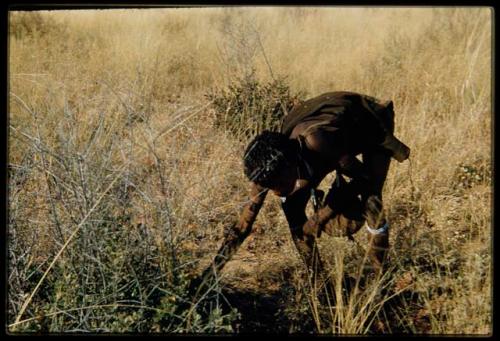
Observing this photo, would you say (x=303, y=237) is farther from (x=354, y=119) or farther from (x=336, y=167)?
(x=354, y=119)

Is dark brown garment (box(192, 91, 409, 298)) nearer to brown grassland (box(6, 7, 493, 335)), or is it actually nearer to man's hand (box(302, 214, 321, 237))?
man's hand (box(302, 214, 321, 237))

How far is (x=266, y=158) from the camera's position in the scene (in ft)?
7.23

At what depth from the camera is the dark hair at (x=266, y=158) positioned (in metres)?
2.19

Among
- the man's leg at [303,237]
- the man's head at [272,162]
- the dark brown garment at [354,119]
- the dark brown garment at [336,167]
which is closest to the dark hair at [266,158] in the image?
the man's head at [272,162]

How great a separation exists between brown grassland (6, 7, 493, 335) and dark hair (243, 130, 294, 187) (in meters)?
0.26

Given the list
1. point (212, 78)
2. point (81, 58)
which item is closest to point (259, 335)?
point (212, 78)

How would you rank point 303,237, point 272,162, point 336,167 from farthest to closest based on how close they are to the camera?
point 303,237 < point 336,167 < point 272,162

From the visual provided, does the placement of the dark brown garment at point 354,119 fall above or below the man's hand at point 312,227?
above

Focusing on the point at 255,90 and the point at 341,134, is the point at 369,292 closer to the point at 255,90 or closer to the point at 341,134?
the point at 341,134

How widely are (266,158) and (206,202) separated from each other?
1.25 m

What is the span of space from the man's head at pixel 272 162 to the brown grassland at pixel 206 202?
0.82ft

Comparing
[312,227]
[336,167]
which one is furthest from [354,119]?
[312,227]

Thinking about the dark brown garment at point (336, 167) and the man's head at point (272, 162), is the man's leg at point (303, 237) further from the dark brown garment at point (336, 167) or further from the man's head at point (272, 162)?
the man's head at point (272, 162)

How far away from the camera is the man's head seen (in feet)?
7.20
